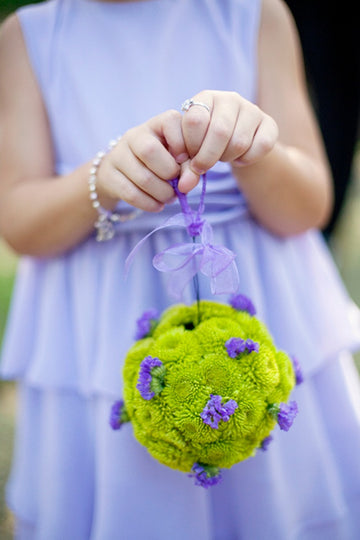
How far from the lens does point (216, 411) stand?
51 cm

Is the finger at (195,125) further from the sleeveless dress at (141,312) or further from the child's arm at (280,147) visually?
the sleeveless dress at (141,312)

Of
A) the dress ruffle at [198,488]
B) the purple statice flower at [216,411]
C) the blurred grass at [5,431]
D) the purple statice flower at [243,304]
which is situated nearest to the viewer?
the purple statice flower at [216,411]

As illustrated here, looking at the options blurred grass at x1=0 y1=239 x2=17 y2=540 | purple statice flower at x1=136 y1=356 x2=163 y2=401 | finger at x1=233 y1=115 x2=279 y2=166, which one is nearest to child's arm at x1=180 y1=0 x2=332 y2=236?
finger at x1=233 y1=115 x2=279 y2=166

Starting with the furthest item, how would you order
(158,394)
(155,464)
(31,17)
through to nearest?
(31,17) → (155,464) → (158,394)

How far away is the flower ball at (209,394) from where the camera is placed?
1.73 ft

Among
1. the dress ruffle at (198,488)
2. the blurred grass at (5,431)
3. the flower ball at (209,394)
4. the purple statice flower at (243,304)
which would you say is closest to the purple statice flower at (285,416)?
the flower ball at (209,394)

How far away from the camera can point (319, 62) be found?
203 centimetres

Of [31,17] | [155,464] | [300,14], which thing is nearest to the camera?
[155,464]

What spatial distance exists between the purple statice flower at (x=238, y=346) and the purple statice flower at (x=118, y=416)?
0.16 m

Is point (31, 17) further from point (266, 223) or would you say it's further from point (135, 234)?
point (266, 223)

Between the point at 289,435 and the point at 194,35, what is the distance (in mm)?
607

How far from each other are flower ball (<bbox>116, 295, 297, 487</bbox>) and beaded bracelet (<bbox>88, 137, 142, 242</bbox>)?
0.67 ft

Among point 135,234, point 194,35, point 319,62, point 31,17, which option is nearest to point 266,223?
point 135,234

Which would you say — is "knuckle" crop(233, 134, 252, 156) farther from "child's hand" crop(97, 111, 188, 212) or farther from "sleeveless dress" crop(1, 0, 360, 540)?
"sleeveless dress" crop(1, 0, 360, 540)
